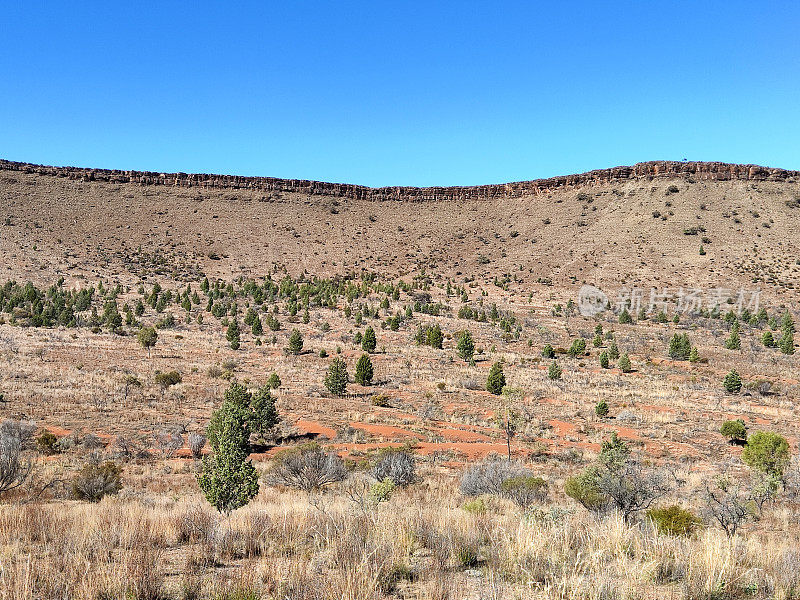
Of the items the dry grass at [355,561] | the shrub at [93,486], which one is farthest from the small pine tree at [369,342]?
the dry grass at [355,561]

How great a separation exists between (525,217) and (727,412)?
6258 centimetres

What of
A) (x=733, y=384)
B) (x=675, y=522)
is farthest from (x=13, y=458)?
(x=733, y=384)

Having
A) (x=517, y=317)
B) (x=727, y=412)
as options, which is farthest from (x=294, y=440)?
(x=517, y=317)

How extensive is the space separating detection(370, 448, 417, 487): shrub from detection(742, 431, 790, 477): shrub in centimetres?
965

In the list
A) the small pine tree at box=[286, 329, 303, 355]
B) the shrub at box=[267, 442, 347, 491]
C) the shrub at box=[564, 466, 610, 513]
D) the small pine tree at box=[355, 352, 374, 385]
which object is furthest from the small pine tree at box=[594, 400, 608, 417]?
the small pine tree at box=[286, 329, 303, 355]

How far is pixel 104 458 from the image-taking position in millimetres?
15578

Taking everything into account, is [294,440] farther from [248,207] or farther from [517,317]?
[248,207]

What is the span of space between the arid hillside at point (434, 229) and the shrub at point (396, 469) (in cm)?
5389

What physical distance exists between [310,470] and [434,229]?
2885 inches

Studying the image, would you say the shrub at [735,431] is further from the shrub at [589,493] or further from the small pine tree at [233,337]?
the small pine tree at [233,337]

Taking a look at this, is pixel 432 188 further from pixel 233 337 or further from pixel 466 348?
pixel 466 348

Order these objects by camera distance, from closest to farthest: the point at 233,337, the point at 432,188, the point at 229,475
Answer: the point at 229,475 → the point at 233,337 → the point at 432,188

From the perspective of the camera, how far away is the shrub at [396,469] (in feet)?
42.7

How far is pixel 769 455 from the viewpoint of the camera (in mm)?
14125
